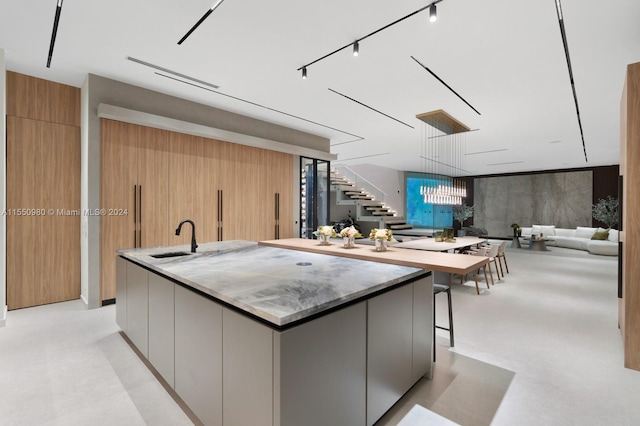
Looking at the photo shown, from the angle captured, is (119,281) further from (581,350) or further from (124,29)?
(581,350)

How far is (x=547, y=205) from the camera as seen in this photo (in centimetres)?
1262

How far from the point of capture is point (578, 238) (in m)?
10.7

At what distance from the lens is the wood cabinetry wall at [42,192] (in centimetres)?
405

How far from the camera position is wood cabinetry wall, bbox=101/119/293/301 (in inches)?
168

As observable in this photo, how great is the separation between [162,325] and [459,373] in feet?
7.97

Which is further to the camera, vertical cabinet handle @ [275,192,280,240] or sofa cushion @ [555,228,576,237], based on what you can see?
sofa cushion @ [555,228,576,237]

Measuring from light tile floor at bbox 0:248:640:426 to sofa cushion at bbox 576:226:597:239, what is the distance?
8.38 metres

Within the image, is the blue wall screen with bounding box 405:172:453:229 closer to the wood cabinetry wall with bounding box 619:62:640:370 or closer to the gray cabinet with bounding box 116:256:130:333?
the wood cabinetry wall with bounding box 619:62:640:370

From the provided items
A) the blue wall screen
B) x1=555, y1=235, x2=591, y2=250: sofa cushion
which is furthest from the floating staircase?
x1=555, y1=235, x2=591, y2=250: sofa cushion

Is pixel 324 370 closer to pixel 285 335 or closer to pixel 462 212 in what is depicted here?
pixel 285 335

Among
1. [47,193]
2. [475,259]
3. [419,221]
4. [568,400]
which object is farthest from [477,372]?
[419,221]

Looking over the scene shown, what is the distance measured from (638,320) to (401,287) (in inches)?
90.8

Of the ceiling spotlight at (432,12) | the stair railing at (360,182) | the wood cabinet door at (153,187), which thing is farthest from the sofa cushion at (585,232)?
the wood cabinet door at (153,187)

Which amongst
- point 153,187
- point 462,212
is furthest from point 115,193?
point 462,212
